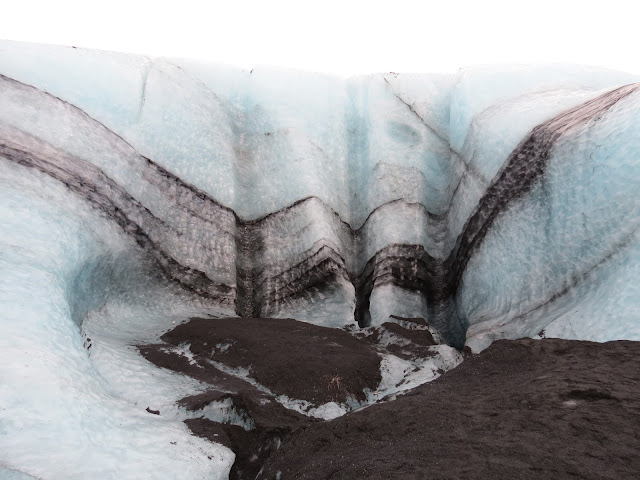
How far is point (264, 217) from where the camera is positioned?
11.4 metres

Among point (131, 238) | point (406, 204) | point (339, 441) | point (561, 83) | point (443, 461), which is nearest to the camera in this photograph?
point (443, 461)

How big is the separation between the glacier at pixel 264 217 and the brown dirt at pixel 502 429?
1026 millimetres

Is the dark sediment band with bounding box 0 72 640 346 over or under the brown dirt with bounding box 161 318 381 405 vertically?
over

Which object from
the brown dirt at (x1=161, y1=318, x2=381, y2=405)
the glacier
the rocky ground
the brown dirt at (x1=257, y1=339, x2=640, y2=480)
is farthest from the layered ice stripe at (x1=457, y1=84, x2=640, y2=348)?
the brown dirt at (x1=161, y1=318, x2=381, y2=405)

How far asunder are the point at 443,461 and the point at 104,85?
9183mm

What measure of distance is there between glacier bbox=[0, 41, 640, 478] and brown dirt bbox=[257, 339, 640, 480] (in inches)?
40.4

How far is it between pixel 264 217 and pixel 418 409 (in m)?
6.90

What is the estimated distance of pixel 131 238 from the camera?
368 inches

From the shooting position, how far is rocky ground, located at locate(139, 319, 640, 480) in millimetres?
3807

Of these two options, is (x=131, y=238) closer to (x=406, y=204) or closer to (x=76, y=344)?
(x=76, y=344)

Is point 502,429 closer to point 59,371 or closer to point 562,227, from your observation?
point 59,371

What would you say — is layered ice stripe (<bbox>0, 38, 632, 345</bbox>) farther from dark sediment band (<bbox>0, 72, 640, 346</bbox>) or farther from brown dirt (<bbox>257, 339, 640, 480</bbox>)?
brown dirt (<bbox>257, 339, 640, 480</bbox>)

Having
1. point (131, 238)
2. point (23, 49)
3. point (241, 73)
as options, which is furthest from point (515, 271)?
point (23, 49)

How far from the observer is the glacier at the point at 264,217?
568 cm
